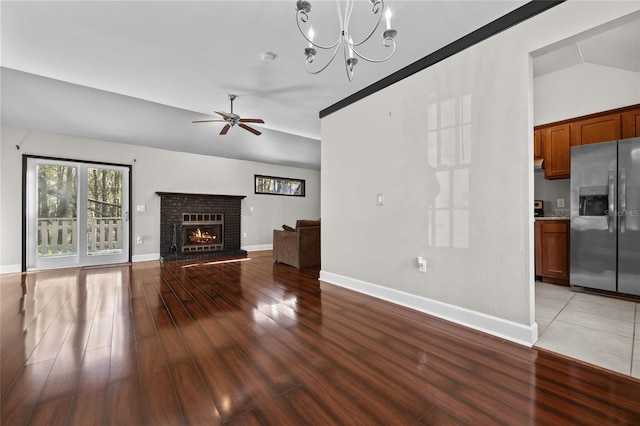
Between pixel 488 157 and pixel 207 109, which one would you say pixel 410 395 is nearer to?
pixel 488 157

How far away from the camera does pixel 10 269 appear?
441 cm

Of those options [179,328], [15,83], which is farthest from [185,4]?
[15,83]

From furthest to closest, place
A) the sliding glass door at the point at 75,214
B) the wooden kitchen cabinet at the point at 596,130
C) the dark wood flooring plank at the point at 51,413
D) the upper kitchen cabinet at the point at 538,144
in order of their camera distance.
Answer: the sliding glass door at the point at 75,214
the upper kitchen cabinet at the point at 538,144
the wooden kitchen cabinet at the point at 596,130
the dark wood flooring plank at the point at 51,413

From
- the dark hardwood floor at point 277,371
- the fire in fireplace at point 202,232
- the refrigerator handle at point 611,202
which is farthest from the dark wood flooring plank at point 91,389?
the refrigerator handle at point 611,202

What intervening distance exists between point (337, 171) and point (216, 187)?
4416mm

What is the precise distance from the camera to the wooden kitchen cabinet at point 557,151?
359 cm

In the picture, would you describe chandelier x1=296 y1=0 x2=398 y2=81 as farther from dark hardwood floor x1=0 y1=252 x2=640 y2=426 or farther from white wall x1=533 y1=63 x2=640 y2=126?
white wall x1=533 y1=63 x2=640 y2=126

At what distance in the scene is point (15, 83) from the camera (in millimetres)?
3680

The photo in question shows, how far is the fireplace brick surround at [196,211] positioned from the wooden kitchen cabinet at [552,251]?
588 cm

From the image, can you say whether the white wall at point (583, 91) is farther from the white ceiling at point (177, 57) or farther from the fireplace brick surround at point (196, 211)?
the fireplace brick surround at point (196, 211)

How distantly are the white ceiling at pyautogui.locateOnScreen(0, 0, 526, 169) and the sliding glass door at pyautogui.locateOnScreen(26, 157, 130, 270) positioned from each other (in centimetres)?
78

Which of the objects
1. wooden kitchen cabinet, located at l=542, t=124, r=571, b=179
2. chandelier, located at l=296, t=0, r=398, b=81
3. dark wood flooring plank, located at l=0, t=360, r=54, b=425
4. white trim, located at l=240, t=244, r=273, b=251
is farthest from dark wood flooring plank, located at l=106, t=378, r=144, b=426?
white trim, located at l=240, t=244, r=273, b=251

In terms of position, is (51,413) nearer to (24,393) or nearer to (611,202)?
(24,393)

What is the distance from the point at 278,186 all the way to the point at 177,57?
5.24 meters
